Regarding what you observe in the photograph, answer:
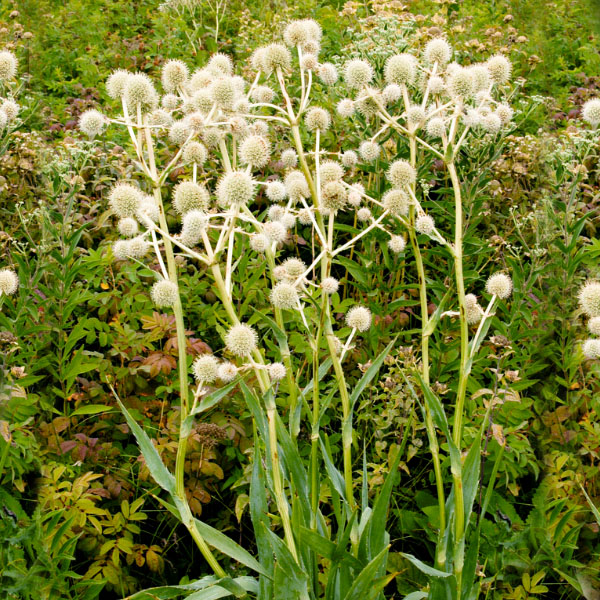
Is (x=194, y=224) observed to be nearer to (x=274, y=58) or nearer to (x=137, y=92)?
(x=137, y=92)

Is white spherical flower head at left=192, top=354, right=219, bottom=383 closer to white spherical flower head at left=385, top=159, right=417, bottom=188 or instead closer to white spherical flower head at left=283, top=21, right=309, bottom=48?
white spherical flower head at left=385, top=159, right=417, bottom=188

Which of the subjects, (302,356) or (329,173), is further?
(302,356)

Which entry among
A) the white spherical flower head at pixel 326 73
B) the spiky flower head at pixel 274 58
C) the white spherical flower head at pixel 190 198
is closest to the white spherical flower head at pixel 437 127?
the white spherical flower head at pixel 326 73

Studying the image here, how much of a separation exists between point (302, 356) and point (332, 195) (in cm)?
158

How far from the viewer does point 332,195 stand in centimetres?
194

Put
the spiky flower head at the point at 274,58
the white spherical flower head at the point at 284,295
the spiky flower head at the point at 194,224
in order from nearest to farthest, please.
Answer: the spiky flower head at the point at 194,224 → the white spherical flower head at the point at 284,295 → the spiky flower head at the point at 274,58

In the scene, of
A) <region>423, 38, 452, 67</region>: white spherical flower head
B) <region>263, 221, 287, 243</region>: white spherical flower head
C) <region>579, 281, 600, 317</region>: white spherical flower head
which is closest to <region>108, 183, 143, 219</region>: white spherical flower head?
<region>263, 221, 287, 243</region>: white spherical flower head

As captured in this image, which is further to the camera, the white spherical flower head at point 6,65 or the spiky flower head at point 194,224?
the white spherical flower head at point 6,65

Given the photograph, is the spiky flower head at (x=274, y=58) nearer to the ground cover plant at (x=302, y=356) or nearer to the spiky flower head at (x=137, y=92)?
the ground cover plant at (x=302, y=356)

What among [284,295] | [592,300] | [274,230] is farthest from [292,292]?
[592,300]

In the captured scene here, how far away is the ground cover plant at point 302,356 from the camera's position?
1910 millimetres

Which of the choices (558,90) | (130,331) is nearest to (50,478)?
(130,331)

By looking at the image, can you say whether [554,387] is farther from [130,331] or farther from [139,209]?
[139,209]

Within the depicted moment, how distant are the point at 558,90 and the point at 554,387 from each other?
2.52 metres
